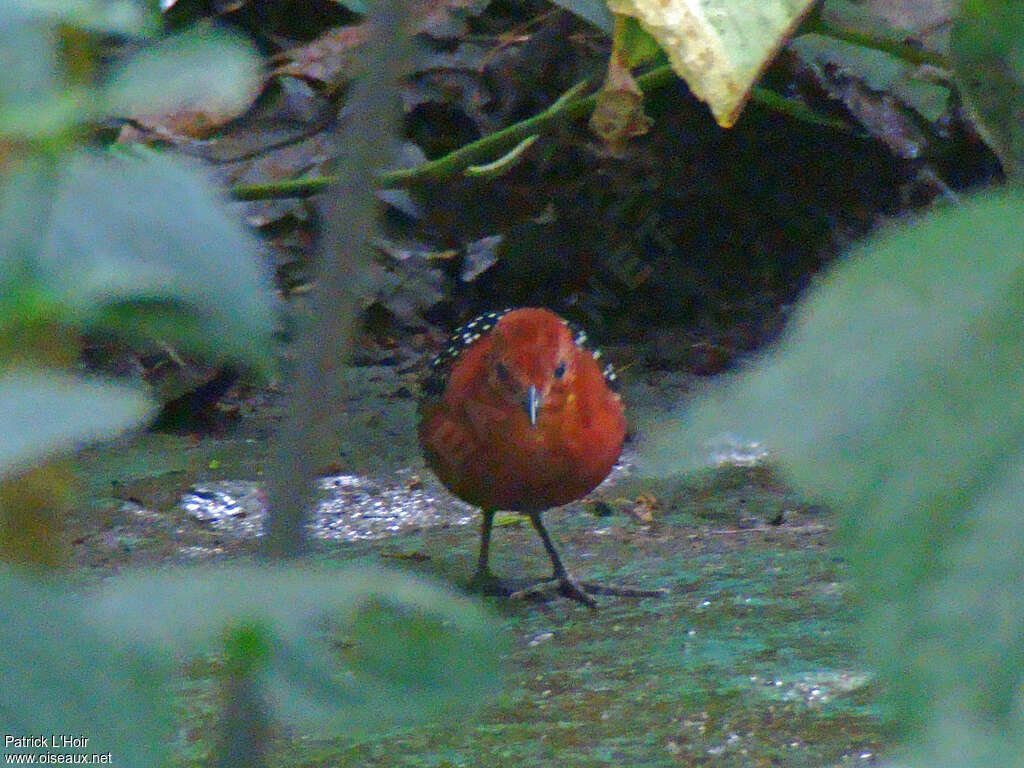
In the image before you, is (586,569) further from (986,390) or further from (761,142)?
(986,390)

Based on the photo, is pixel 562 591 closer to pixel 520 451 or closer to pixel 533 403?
pixel 520 451

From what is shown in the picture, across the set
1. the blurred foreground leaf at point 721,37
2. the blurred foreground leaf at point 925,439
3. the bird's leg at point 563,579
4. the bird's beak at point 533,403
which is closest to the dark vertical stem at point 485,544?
the bird's leg at point 563,579

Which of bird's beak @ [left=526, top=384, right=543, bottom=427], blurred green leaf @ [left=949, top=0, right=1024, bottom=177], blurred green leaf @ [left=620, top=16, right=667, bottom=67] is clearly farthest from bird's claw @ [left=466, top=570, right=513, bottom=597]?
blurred green leaf @ [left=949, top=0, right=1024, bottom=177]

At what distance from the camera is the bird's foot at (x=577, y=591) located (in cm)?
341

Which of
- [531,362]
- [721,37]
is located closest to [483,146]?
[531,362]

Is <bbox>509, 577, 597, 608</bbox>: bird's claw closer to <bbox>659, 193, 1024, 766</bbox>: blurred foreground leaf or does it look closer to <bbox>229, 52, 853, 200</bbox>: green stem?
<bbox>229, 52, 853, 200</bbox>: green stem

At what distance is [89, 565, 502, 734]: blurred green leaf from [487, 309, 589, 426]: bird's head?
3178 mm

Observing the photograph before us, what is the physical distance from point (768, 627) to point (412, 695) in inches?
101

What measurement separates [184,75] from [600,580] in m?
3.19

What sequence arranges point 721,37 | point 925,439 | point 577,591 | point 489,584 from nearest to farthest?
1. point 925,439
2. point 721,37
3. point 577,591
4. point 489,584

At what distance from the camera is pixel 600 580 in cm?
361

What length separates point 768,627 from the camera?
288 centimetres

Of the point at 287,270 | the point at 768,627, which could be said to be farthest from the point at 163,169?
the point at 287,270

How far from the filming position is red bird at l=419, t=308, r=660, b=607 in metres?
3.64
